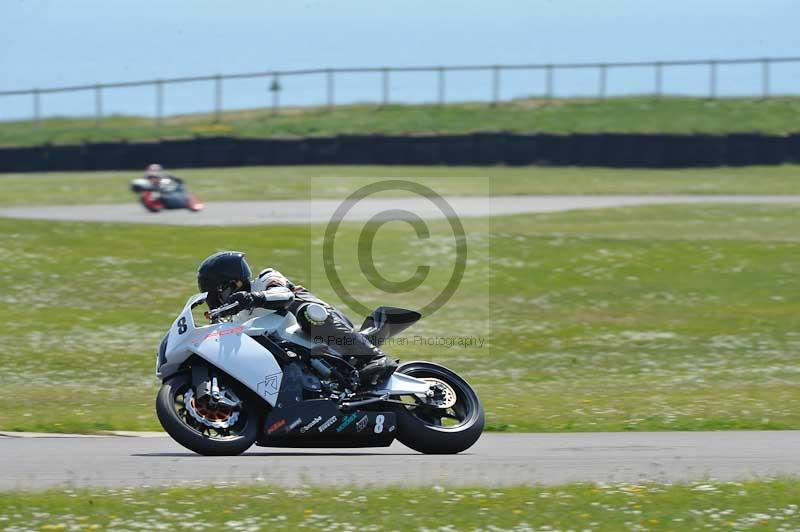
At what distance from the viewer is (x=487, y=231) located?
1121 inches

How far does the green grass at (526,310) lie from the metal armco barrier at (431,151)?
26.3ft

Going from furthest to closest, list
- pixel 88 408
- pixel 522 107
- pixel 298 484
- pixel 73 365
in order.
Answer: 1. pixel 522 107
2. pixel 73 365
3. pixel 88 408
4. pixel 298 484

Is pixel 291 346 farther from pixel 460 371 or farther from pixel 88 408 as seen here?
pixel 460 371

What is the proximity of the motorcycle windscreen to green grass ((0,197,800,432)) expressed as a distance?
2.94m

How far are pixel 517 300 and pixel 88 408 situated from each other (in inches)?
394

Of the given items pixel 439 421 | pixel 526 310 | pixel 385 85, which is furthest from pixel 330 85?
pixel 439 421

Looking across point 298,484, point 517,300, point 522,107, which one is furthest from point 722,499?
point 522,107

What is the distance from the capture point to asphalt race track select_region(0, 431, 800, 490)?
9.10 meters

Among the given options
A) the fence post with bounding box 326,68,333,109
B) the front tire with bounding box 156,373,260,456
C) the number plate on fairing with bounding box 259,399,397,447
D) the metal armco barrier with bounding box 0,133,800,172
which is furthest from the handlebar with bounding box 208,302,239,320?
the fence post with bounding box 326,68,333,109

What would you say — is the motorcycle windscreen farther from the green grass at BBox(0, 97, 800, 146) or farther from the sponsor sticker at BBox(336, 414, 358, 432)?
the green grass at BBox(0, 97, 800, 146)

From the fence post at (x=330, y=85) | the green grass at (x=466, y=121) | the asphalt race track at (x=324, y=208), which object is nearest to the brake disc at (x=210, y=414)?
the asphalt race track at (x=324, y=208)

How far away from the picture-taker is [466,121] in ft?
155

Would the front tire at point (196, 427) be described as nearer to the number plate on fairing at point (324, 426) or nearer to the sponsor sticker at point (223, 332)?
the number plate on fairing at point (324, 426)

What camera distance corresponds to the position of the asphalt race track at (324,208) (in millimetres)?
30719
